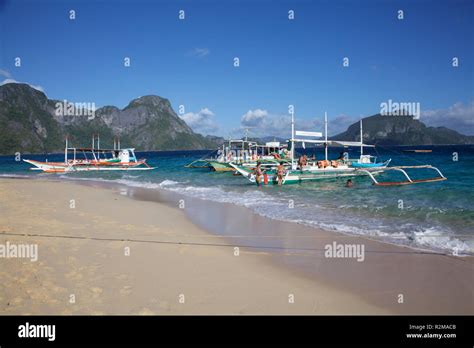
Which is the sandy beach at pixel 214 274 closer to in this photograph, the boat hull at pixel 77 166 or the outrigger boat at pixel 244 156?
the outrigger boat at pixel 244 156

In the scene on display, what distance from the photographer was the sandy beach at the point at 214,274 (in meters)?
5.95

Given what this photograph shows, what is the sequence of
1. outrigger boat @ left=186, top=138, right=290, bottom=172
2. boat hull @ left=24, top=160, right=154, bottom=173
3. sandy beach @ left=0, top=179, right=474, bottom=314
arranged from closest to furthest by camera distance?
sandy beach @ left=0, top=179, right=474, bottom=314, outrigger boat @ left=186, top=138, right=290, bottom=172, boat hull @ left=24, top=160, right=154, bottom=173

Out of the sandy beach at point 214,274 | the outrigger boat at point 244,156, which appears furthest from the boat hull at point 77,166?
the sandy beach at point 214,274

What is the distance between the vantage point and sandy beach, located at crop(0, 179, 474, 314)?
595cm

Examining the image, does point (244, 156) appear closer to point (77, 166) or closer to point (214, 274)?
point (77, 166)

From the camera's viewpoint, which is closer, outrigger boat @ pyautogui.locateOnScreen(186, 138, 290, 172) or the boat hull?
outrigger boat @ pyautogui.locateOnScreen(186, 138, 290, 172)

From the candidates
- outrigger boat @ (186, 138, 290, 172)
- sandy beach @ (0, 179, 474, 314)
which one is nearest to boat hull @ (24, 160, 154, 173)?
outrigger boat @ (186, 138, 290, 172)

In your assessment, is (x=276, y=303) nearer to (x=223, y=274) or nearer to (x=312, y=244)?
(x=223, y=274)

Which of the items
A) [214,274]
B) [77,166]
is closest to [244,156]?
[77,166]

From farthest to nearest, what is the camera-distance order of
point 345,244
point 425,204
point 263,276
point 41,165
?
point 41,165 < point 425,204 < point 345,244 < point 263,276

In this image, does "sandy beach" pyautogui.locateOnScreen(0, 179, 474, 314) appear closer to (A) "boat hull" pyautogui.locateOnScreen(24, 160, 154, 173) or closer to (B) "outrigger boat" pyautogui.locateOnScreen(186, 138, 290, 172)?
(B) "outrigger boat" pyautogui.locateOnScreen(186, 138, 290, 172)
